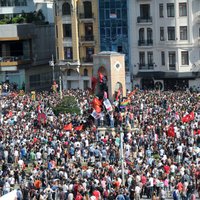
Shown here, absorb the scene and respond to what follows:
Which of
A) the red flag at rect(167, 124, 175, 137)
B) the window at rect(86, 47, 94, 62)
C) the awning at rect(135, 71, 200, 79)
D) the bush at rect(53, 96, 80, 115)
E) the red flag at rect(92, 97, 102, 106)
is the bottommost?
the red flag at rect(167, 124, 175, 137)

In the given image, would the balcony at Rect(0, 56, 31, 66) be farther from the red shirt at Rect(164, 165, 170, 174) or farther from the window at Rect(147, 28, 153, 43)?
the red shirt at Rect(164, 165, 170, 174)

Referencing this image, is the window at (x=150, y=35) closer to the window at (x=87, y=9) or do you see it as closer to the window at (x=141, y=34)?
the window at (x=141, y=34)

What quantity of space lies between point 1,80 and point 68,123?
32.2m

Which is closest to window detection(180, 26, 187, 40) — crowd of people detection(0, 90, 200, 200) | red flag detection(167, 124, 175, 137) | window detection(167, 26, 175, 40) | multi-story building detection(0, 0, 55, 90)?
window detection(167, 26, 175, 40)

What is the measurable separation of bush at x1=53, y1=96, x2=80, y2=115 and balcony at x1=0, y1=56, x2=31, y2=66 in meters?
24.2

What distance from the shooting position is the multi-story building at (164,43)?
262 feet

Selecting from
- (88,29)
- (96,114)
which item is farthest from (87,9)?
(96,114)

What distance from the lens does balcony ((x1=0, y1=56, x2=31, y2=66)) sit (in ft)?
289

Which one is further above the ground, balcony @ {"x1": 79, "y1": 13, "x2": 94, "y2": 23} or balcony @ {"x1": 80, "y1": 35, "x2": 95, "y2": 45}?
balcony @ {"x1": 79, "y1": 13, "x2": 94, "y2": 23}

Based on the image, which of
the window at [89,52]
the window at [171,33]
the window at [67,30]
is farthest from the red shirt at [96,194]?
the window at [67,30]

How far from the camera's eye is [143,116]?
58.3 meters

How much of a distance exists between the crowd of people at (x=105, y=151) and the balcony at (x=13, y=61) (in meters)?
19.9

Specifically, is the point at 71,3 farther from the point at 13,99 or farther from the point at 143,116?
the point at 143,116

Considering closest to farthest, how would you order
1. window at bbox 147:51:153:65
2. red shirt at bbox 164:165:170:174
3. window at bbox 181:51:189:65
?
1. red shirt at bbox 164:165:170:174
2. window at bbox 181:51:189:65
3. window at bbox 147:51:153:65
